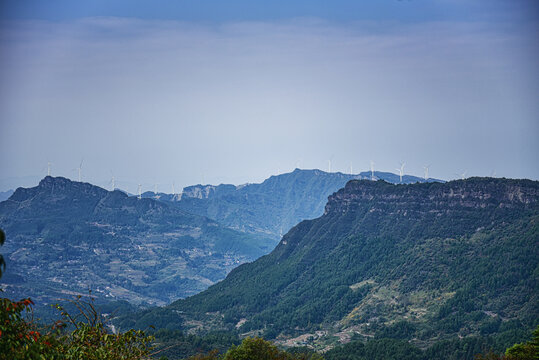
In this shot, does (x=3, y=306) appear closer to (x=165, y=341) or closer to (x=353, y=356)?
(x=353, y=356)

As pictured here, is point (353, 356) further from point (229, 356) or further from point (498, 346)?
point (229, 356)

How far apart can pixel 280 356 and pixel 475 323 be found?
308 feet

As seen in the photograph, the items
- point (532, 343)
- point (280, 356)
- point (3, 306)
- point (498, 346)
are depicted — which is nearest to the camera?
point (3, 306)

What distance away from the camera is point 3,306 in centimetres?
3734

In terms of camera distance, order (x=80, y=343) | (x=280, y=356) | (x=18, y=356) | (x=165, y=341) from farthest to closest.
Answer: (x=165, y=341)
(x=280, y=356)
(x=80, y=343)
(x=18, y=356)

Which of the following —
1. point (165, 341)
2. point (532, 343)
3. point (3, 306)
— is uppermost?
point (3, 306)

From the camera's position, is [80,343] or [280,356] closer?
[80,343]

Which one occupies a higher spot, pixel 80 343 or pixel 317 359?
pixel 80 343

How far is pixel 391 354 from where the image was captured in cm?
16925

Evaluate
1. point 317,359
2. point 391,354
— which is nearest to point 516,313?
point 391,354

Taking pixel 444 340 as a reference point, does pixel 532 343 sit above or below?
above

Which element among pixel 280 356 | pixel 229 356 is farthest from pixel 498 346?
pixel 229 356

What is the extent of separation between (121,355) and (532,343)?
8998 centimetres

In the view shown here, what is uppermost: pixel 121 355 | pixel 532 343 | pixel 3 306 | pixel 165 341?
pixel 3 306
